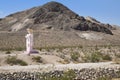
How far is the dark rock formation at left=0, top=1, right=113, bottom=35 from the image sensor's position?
12406 centimetres

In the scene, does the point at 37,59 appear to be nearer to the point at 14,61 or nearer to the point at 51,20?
the point at 14,61

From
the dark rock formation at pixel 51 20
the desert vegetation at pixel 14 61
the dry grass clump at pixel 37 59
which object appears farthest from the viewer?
the dark rock formation at pixel 51 20

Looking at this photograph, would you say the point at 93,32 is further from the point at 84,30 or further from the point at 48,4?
the point at 48,4

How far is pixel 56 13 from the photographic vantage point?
130 meters

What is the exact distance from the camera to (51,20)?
12825cm

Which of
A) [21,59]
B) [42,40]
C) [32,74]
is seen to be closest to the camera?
[32,74]

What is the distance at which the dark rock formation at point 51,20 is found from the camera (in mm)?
124062

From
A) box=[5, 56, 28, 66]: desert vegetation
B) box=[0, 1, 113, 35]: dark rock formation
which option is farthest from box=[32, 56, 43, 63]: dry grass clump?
box=[0, 1, 113, 35]: dark rock formation

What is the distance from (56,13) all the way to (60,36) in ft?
84.1

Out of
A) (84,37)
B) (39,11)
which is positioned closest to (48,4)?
(39,11)

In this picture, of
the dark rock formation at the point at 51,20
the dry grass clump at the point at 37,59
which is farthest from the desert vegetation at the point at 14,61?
the dark rock formation at the point at 51,20

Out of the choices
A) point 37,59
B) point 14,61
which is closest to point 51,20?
point 37,59

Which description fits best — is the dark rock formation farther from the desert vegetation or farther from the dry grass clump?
the desert vegetation

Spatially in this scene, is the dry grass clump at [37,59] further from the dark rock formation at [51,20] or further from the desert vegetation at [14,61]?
the dark rock formation at [51,20]
